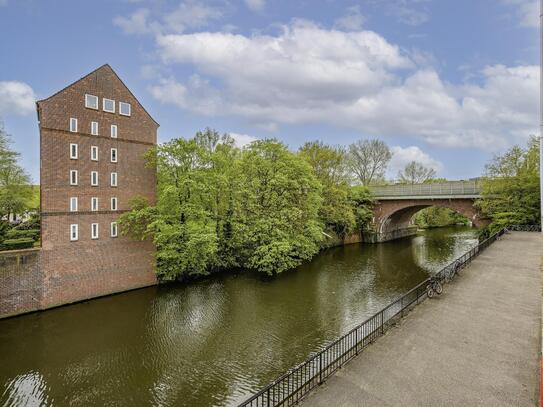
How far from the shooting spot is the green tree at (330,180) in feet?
117

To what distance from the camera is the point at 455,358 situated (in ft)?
30.2

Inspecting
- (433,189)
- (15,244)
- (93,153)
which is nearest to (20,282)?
(15,244)

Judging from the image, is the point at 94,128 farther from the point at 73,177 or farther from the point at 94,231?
the point at 94,231

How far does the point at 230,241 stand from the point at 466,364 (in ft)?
64.1

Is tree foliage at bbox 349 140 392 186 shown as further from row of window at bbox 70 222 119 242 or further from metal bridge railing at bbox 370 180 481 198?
row of window at bbox 70 222 119 242

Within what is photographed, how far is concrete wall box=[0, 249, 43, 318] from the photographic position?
1655 centimetres

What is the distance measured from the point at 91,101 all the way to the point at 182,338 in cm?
1447

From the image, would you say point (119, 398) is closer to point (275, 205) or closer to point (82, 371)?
point (82, 371)

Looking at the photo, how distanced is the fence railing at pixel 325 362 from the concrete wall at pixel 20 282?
13908mm

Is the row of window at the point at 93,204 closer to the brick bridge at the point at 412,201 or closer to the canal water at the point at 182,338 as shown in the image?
the canal water at the point at 182,338

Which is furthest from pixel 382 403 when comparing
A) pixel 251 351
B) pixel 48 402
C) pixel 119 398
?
pixel 48 402

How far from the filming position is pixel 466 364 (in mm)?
8930

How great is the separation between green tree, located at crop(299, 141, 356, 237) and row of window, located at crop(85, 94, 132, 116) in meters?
18.3

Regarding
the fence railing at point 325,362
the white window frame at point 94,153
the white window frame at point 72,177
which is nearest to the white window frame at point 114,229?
the white window frame at point 72,177
